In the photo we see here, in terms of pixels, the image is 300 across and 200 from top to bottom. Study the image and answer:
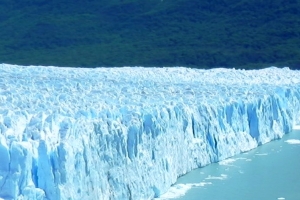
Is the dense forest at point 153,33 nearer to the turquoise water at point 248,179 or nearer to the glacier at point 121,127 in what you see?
the glacier at point 121,127

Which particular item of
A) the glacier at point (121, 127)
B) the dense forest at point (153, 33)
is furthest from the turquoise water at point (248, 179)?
the dense forest at point (153, 33)

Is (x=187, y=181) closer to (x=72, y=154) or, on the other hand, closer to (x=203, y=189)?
(x=203, y=189)

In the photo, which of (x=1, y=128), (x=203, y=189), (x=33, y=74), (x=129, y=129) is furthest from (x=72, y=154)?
(x=33, y=74)

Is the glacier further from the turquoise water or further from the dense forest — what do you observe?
the dense forest

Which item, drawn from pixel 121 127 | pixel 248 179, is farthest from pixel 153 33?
pixel 121 127

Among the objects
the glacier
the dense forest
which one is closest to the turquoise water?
the glacier
